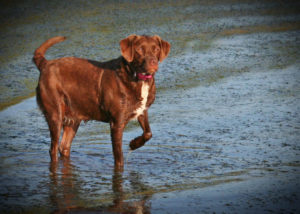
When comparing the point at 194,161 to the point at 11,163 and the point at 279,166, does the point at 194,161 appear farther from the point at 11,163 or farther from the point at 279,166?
the point at 11,163

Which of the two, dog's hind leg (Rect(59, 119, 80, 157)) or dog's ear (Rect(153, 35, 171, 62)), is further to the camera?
dog's hind leg (Rect(59, 119, 80, 157))

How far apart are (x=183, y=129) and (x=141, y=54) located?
216 cm

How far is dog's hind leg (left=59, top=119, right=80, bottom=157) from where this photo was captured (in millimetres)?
7957

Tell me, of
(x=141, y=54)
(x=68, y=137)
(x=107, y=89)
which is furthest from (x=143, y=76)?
(x=68, y=137)

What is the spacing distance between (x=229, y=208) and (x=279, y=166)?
Answer: 1.74 metres

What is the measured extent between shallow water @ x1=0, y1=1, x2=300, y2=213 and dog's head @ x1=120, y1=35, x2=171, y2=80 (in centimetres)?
116

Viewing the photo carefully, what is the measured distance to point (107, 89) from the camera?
287 inches

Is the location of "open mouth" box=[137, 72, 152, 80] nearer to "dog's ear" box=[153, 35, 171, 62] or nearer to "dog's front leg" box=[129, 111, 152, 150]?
"dog's ear" box=[153, 35, 171, 62]

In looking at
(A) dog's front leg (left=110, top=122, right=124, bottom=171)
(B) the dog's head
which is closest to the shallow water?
(A) dog's front leg (left=110, top=122, right=124, bottom=171)

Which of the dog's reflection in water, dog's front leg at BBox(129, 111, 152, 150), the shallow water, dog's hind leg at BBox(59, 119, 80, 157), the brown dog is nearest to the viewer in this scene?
the dog's reflection in water

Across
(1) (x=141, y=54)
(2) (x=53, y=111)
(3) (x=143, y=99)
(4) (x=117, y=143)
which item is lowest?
Answer: (4) (x=117, y=143)

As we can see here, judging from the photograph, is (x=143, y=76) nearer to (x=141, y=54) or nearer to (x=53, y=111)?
(x=141, y=54)

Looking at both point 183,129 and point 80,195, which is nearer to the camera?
point 80,195

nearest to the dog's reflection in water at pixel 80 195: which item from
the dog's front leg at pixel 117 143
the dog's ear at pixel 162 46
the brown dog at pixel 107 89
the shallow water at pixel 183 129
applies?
the shallow water at pixel 183 129
